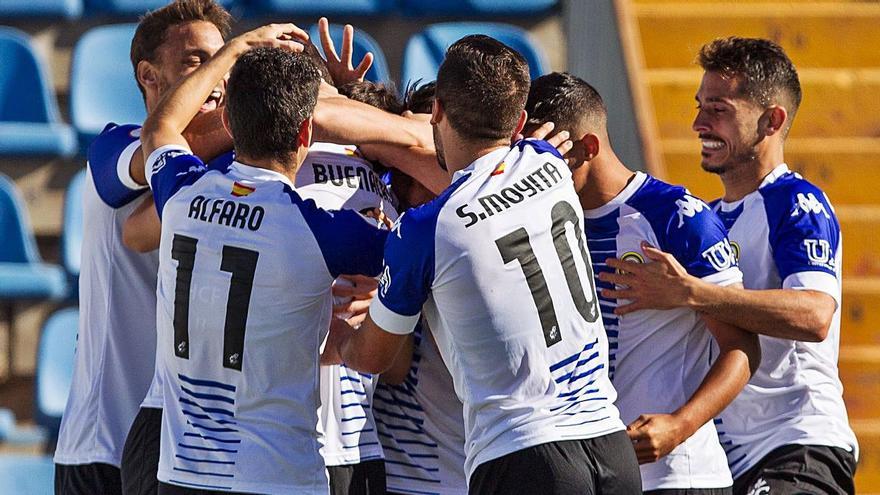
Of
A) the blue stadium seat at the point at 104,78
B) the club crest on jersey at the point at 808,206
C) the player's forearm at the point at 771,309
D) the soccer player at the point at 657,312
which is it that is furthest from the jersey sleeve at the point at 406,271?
the blue stadium seat at the point at 104,78

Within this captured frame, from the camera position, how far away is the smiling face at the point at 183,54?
4.00 metres

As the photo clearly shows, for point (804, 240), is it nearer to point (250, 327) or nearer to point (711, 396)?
point (711, 396)

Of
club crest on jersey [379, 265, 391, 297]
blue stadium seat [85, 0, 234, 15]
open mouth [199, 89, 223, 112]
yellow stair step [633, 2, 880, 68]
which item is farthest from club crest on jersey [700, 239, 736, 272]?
blue stadium seat [85, 0, 234, 15]

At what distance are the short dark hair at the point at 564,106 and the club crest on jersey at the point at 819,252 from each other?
890 millimetres

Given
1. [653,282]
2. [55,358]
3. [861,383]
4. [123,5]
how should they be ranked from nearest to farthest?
[653,282]
[861,383]
[55,358]
[123,5]

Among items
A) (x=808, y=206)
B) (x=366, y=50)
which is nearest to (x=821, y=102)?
(x=366, y=50)

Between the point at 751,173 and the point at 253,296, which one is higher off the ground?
the point at 751,173

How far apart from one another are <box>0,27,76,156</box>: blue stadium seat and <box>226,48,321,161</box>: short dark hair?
4.17 meters

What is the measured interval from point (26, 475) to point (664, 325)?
138 inches

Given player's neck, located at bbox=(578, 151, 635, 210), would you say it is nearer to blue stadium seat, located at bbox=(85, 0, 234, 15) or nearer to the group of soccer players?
the group of soccer players

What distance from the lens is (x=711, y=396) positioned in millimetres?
3529

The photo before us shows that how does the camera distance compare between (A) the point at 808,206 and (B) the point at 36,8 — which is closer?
(A) the point at 808,206

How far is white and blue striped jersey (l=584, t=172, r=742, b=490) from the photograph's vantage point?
3635 mm

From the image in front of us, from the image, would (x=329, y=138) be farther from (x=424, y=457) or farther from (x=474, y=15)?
(x=474, y=15)
